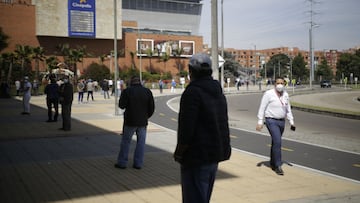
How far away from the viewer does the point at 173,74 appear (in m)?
83.2

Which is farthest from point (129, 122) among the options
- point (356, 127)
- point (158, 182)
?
point (356, 127)

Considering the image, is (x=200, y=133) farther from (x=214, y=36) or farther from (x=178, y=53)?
(x=178, y=53)

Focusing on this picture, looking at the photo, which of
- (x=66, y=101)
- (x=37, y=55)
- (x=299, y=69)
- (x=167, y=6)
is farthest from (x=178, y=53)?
(x=66, y=101)

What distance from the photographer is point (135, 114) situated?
796cm

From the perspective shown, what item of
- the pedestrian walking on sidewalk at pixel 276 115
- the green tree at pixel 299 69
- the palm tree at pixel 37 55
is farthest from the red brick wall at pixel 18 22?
the green tree at pixel 299 69

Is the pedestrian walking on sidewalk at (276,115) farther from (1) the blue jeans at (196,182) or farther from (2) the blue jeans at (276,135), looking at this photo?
(1) the blue jeans at (196,182)

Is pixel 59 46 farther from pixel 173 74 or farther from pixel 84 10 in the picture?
pixel 173 74

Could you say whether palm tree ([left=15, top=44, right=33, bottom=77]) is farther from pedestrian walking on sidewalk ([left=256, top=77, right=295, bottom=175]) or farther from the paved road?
pedestrian walking on sidewalk ([left=256, top=77, right=295, bottom=175])

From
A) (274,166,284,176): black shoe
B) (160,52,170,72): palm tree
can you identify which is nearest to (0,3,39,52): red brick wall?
(160,52,170,72): palm tree

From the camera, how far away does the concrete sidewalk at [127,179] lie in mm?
6184

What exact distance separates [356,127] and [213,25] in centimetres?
696

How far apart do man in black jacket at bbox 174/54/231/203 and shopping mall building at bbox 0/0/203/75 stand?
51.8 meters

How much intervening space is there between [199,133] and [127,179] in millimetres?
3685

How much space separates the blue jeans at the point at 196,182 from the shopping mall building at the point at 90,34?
51969mm
